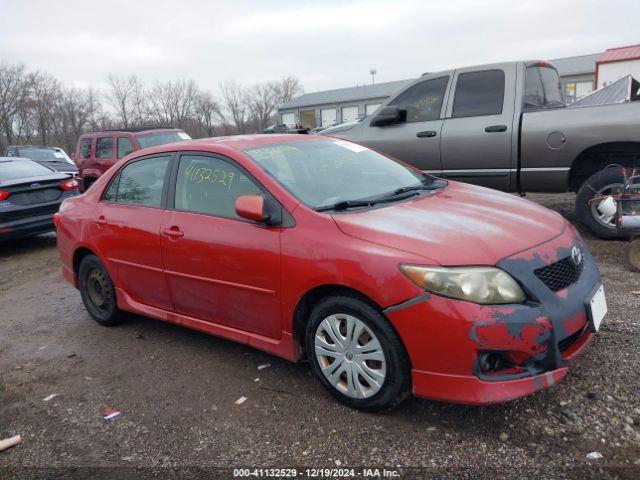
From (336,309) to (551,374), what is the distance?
3.68 feet

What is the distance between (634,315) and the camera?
3787 millimetres

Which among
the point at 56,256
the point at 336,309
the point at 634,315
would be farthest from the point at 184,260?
the point at 56,256

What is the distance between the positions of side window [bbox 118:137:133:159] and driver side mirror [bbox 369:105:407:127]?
5.69m

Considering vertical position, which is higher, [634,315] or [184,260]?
[184,260]

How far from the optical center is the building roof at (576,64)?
126 ft

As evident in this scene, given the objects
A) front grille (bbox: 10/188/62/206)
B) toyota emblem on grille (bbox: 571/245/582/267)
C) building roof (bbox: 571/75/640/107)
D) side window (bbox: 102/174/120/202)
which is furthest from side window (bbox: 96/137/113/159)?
toyota emblem on grille (bbox: 571/245/582/267)

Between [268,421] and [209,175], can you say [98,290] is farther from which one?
[268,421]

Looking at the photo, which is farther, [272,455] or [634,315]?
[634,315]

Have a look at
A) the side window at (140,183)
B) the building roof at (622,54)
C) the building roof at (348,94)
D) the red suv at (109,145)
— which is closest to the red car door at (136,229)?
the side window at (140,183)

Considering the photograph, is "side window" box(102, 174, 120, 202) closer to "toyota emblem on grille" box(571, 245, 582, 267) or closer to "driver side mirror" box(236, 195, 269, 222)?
"driver side mirror" box(236, 195, 269, 222)

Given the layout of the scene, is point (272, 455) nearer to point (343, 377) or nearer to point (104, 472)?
point (343, 377)

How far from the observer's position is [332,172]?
3.57 metres

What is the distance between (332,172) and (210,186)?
85 cm

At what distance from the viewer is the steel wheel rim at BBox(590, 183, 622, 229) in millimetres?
5511
